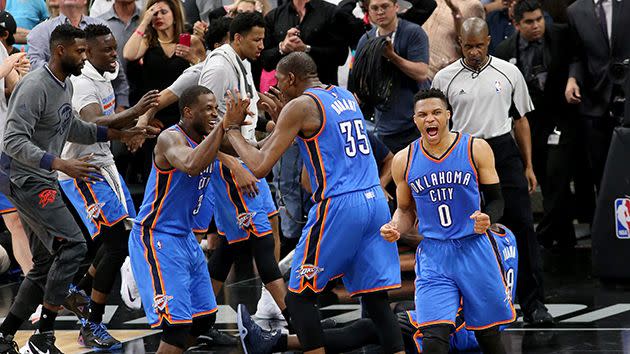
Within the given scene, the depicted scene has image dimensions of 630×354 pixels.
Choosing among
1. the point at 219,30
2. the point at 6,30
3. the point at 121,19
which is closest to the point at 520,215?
the point at 219,30

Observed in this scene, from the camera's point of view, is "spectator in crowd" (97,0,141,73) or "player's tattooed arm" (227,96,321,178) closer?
"player's tattooed arm" (227,96,321,178)

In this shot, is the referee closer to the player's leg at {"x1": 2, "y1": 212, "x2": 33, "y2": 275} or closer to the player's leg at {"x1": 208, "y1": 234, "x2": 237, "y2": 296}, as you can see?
the player's leg at {"x1": 208, "y1": 234, "x2": 237, "y2": 296}

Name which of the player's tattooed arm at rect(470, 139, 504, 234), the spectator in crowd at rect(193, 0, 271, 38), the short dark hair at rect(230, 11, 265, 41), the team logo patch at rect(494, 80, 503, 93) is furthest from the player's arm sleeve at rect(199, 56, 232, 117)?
the spectator in crowd at rect(193, 0, 271, 38)

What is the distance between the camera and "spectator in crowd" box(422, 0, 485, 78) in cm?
1175

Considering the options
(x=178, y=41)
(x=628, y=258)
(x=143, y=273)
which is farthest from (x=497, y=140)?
(x=178, y=41)

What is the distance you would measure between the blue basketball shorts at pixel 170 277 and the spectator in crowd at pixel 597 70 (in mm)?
4726

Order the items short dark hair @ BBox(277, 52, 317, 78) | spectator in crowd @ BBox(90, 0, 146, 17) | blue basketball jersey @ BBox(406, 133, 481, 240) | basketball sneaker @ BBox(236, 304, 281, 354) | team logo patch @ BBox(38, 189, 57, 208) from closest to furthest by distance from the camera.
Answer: blue basketball jersey @ BBox(406, 133, 481, 240), short dark hair @ BBox(277, 52, 317, 78), basketball sneaker @ BBox(236, 304, 281, 354), team logo patch @ BBox(38, 189, 57, 208), spectator in crowd @ BBox(90, 0, 146, 17)

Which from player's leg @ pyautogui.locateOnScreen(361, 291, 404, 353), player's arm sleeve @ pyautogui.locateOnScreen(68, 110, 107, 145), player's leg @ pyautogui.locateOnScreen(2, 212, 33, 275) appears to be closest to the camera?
player's leg @ pyautogui.locateOnScreen(361, 291, 404, 353)

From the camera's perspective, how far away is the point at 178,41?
11.9 m

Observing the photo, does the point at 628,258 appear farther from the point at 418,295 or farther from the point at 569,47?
the point at 418,295

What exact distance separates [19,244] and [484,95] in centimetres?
410

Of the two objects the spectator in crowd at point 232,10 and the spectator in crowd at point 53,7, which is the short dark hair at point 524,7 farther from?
the spectator in crowd at point 53,7

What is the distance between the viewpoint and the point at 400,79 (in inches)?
422

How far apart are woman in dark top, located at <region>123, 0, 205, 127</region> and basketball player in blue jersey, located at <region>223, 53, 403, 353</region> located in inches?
168
